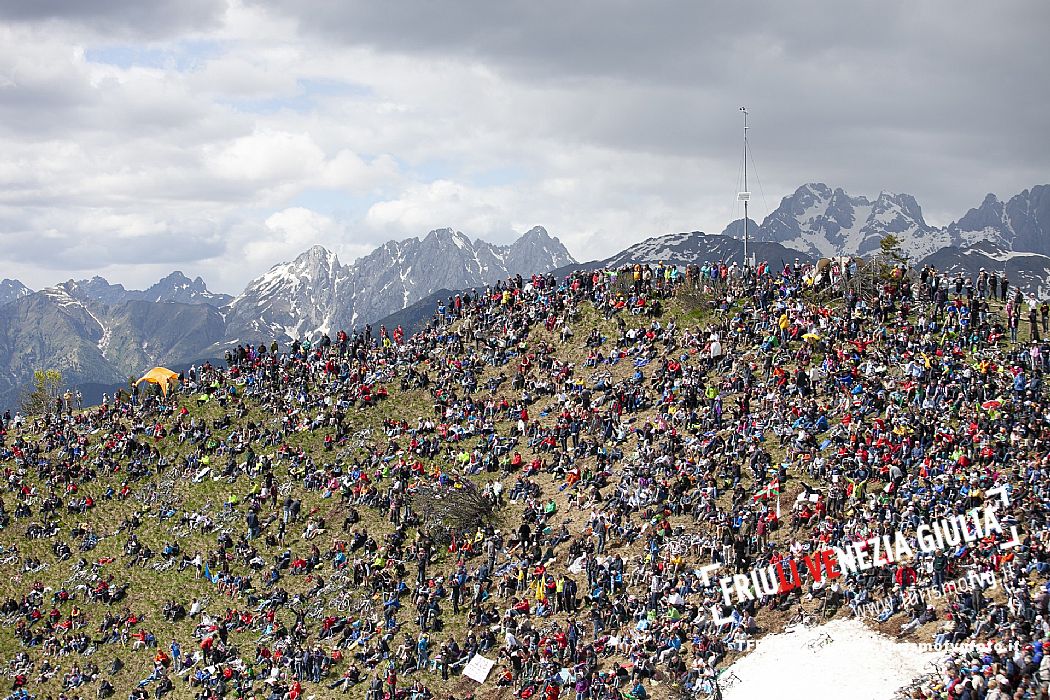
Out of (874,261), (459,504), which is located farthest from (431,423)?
(874,261)

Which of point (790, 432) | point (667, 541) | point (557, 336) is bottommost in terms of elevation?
point (667, 541)

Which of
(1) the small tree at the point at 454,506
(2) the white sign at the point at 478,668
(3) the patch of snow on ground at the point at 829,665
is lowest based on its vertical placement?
(2) the white sign at the point at 478,668

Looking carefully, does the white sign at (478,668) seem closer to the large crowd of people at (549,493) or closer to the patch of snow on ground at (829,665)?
the large crowd of people at (549,493)

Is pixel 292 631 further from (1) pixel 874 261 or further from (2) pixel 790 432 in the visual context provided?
(1) pixel 874 261

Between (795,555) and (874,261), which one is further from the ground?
(874,261)

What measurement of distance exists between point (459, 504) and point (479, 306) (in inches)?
895

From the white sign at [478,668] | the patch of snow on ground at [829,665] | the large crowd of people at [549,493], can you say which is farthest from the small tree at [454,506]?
the patch of snow on ground at [829,665]

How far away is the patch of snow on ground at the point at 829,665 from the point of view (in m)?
32.3

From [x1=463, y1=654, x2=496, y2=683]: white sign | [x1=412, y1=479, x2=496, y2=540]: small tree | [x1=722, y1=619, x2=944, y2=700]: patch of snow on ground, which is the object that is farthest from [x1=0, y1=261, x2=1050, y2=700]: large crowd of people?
[x1=722, y1=619, x2=944, y2=700]: patch of snow on ground

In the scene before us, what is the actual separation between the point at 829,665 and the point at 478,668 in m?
14.0

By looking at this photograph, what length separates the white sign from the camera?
40.4 metres

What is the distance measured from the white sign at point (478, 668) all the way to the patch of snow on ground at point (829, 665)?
400 inches

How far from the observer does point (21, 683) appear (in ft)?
162

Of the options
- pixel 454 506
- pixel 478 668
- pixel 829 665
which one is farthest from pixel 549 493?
pixel 829 665
